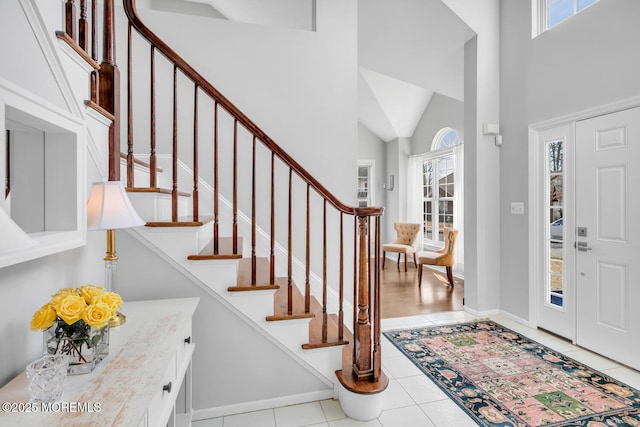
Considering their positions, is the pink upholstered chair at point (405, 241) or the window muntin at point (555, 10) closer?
the window muntin at point (555, 10)

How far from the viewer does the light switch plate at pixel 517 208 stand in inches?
127

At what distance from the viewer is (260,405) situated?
6.31 feet

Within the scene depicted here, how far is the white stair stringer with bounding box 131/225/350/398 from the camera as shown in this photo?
5.78 feet

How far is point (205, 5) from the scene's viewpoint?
4.03 meters

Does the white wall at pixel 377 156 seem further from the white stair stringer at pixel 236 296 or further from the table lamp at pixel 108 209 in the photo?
the table lamp at pixel 108 209

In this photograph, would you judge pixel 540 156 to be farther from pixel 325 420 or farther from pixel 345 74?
pixel 325 420

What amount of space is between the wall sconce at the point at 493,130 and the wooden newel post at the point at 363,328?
233cm

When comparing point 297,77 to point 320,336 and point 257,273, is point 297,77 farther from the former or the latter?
point 320,336

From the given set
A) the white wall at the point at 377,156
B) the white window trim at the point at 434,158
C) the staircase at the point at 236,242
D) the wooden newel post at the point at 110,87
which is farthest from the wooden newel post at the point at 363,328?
the white wall at the point at 377,156

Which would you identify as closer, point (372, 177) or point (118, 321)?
point (118, 321)

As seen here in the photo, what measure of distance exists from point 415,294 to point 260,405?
116 inches

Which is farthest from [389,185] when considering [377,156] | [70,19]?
[70,19]

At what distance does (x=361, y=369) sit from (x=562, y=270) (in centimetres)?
228

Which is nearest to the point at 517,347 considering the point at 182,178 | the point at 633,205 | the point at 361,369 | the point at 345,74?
the point at 633,205
